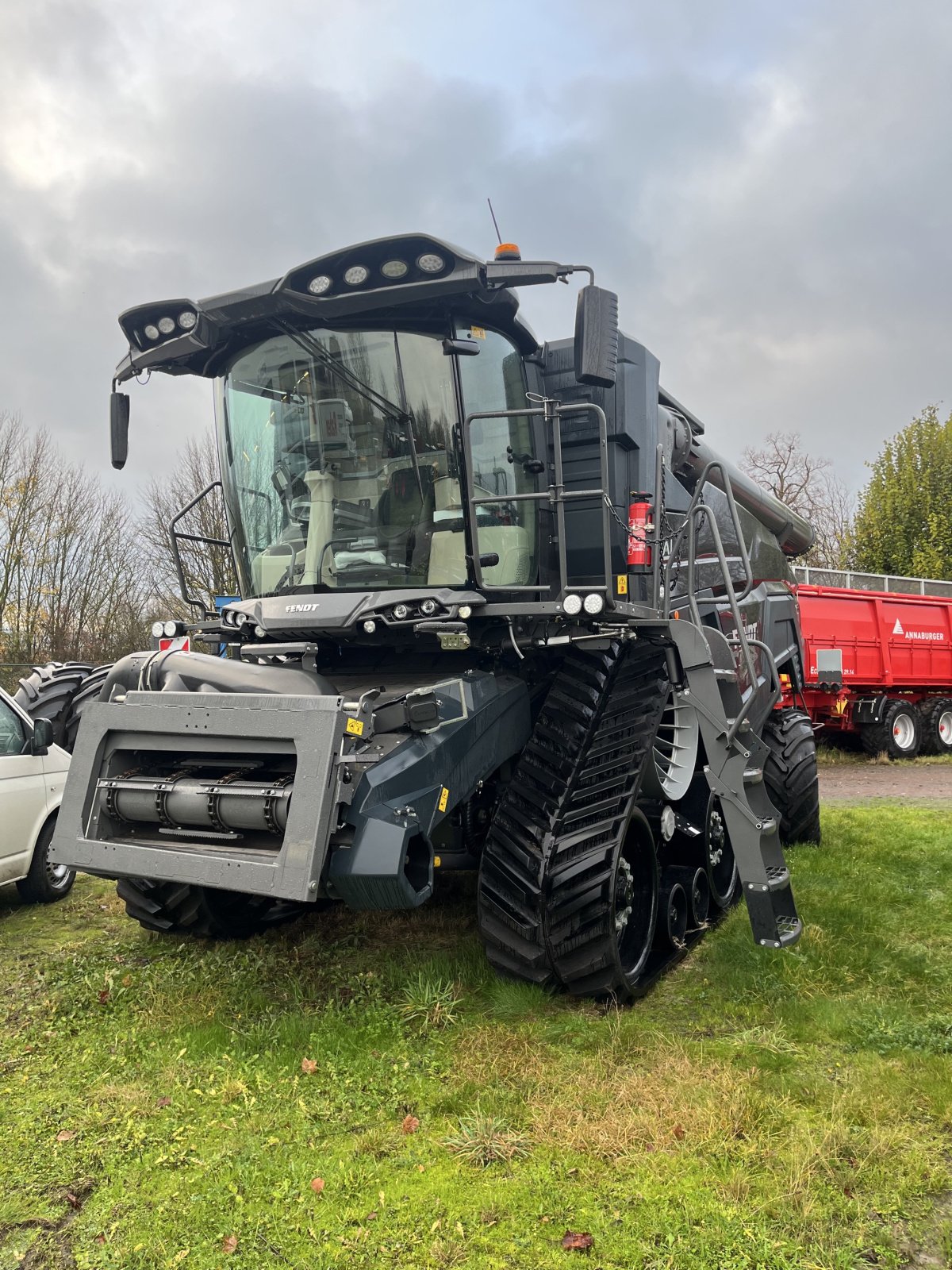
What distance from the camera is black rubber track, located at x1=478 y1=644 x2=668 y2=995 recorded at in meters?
4.34

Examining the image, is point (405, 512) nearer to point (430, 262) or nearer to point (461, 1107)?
point (430, 262)

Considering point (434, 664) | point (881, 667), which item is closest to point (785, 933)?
point (434, 664)

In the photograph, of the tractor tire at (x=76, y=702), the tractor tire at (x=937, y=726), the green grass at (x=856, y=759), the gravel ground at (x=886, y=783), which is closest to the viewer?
the tractor tire at (x=76, y=702)

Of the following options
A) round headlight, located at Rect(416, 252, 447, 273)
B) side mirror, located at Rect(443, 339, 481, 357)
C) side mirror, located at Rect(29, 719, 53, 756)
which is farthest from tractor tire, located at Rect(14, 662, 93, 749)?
round headlight, located at Rect(416, 252, 447, 273)

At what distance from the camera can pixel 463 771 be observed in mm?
4402

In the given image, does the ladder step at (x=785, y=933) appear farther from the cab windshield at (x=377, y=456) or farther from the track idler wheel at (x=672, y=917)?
A: the cab windshield at (x=377, y=456)

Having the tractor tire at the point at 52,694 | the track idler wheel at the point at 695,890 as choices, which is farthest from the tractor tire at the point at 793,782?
the tractor tire at the point at 52,694

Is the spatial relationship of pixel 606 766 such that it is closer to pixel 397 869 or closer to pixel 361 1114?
pixel 397 869

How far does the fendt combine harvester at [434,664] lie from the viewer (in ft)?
13.0

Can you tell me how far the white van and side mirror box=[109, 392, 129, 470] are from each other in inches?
78.9

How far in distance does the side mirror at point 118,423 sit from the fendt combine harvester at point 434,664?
0.01 meters

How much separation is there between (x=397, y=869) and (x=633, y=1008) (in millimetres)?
1558

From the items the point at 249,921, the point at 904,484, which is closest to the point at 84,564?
the point at 249,921

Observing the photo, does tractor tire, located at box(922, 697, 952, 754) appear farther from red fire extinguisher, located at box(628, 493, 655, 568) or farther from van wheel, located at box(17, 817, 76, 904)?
van wheel, located at box(17, 817, 76, 904)
